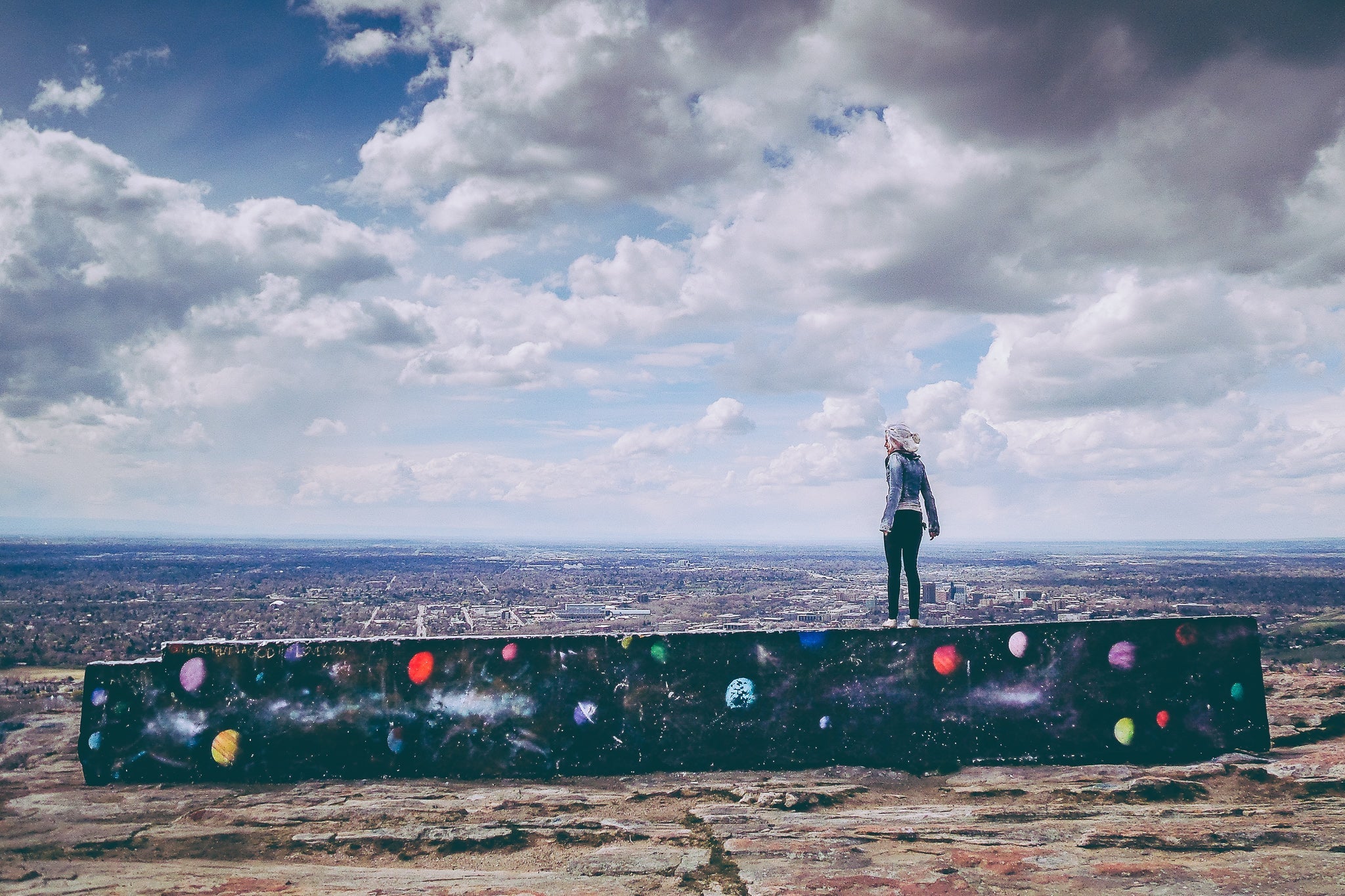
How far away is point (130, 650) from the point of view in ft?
84.3

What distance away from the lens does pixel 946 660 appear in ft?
19.6

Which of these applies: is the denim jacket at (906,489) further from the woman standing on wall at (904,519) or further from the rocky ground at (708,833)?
the rocky ground at (708,833)

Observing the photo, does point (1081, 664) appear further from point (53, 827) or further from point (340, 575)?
point (340, 575)

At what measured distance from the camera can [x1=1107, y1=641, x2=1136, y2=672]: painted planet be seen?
19.8ft

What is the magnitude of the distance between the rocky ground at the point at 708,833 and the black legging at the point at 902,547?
Answer: 148 centimetres

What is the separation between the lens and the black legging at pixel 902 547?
22.1ft

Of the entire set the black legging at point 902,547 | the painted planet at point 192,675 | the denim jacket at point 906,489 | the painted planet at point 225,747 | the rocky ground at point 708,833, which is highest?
the denim jacket at point 906,489

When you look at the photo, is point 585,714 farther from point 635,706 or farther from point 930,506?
point 930,506

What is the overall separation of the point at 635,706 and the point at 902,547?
8.76ft

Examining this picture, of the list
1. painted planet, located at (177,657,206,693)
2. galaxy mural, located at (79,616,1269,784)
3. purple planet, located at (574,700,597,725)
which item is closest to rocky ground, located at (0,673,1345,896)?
galaxy mural, located at (79,616,1269,784)

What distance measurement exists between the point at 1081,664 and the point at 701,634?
9.61 ft

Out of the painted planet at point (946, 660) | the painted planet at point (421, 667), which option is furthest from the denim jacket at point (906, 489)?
the painted planet at point (421, 667)

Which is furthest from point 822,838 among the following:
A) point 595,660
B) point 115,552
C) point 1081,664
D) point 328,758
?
point 115,552

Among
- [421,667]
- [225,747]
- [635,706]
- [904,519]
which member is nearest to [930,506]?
[904,519]
